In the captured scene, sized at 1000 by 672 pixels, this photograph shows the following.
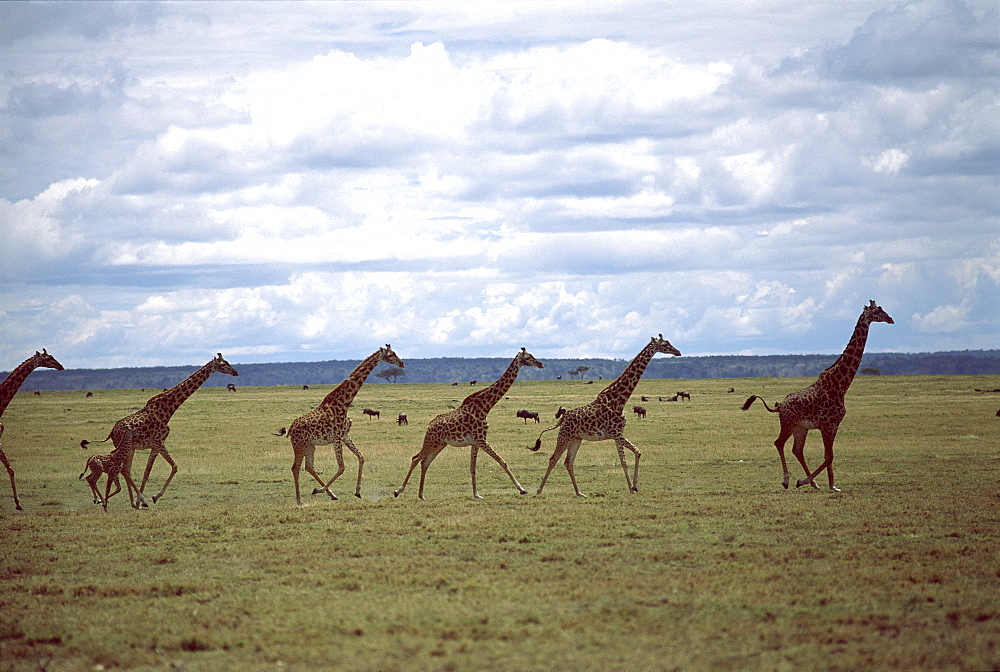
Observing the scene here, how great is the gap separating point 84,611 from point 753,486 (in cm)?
1474

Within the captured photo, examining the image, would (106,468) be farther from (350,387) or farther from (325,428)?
(350,387)

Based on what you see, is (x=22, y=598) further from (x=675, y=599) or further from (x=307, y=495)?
(x=307, y=495)

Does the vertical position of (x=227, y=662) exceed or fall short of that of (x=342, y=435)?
it falls short

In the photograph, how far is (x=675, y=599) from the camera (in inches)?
441

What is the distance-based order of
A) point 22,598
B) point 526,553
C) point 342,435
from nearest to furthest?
point 22,598, point 526,553, point 342,435

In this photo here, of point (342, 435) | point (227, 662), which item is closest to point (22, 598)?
point (227, 662)

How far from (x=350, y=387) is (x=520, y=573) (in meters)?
9.26

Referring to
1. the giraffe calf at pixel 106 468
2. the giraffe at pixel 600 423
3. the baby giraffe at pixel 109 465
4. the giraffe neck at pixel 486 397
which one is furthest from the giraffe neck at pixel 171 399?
the giraffe at pixel 600 423

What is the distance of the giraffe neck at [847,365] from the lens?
2097 cm

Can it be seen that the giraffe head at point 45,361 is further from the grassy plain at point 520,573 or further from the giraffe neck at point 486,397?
the giraffe neck at point 486,397

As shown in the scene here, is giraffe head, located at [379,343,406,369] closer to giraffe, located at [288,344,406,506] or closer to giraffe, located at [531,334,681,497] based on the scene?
giraffe, located at [288,344,406,506]

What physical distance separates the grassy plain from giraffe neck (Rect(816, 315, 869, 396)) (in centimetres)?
226

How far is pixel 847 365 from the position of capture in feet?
69.4

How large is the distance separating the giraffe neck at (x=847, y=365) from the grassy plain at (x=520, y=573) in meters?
2.26
